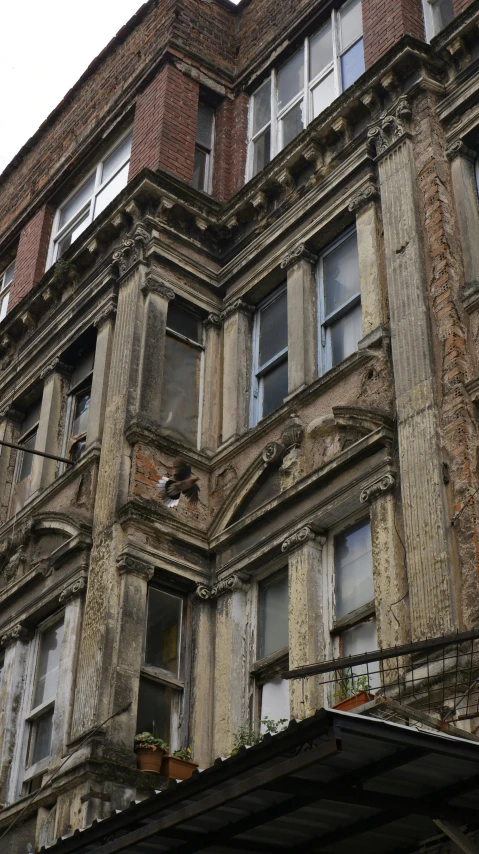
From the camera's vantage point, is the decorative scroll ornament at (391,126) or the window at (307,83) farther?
the window at (307,83)

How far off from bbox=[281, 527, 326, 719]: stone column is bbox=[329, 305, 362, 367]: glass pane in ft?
7.33

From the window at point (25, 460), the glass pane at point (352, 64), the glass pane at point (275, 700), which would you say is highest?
the glass pane at point (352, 64)

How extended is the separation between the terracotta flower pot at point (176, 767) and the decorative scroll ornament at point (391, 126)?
6.75 m

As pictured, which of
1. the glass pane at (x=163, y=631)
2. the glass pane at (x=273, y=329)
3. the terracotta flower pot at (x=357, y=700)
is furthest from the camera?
the glass pane at (x=273, y=329)

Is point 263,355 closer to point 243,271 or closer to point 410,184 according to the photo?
point 243,271

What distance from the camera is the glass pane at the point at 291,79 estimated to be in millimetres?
16344

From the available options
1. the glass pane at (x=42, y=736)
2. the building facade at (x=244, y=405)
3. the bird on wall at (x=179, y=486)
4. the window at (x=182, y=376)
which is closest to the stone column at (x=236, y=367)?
the building facade at (x=244, y=405)

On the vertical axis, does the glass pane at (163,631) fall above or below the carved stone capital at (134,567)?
below

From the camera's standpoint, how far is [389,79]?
1327cm

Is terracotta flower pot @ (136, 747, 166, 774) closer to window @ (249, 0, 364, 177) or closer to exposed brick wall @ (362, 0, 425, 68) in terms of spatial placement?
exposed brick wall @ (362, 0, 425, 68)

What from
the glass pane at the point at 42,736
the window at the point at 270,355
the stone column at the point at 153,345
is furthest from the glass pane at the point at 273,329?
the glass pane at the point at 42,736

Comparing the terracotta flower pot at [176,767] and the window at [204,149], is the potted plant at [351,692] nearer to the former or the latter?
the terracotta flower pot at [176,767]

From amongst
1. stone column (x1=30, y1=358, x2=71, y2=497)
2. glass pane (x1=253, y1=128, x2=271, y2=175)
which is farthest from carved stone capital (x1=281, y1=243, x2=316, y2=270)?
stone column (x1=30, y1=358, x2=71, y2=497)

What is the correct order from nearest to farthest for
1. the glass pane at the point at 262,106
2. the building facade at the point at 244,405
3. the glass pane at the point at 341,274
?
the building facade at the point at 244,405 → the glass pane at the point at 341,274 → the glass pane at the point at 262,106
